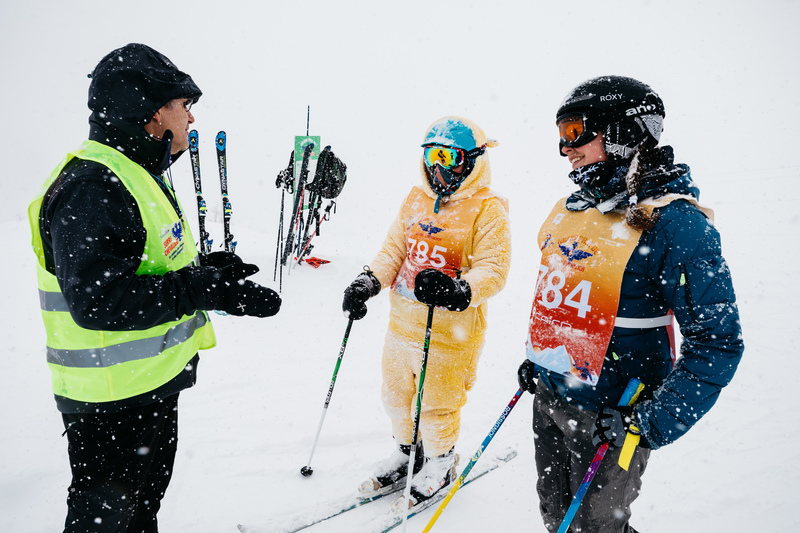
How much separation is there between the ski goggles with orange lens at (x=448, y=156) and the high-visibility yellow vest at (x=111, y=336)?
1471 mm

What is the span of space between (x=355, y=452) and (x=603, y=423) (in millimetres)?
2185

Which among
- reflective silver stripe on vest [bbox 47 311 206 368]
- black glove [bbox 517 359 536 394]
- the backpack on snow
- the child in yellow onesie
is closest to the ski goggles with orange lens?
the child in yellow onesie

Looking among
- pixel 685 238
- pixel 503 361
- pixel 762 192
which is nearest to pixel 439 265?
pixel 685 238

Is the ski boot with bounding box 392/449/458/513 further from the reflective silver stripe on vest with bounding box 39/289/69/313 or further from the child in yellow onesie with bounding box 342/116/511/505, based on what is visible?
the reflective silver stripe on vest with bounding box 39/289/69/313

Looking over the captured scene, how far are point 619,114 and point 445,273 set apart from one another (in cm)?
115

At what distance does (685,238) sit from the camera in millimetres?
1355

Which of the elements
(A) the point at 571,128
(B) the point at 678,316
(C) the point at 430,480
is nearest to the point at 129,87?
(A) the point at 571,128

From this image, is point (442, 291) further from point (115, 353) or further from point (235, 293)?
point (115, 353)

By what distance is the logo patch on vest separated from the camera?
5.35 ft

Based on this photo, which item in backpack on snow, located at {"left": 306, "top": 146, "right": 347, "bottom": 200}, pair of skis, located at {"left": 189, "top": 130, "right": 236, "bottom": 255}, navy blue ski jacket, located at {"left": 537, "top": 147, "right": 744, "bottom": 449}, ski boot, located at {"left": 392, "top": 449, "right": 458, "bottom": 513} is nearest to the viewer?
navy blue ski jacket, located at {"left": 537, "top": 147, "right": 744, "bottom": 449}

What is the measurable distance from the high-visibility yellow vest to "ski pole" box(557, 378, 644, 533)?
5.88 ft

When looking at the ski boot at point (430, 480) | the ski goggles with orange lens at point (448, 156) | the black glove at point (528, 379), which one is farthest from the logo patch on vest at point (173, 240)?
the ski boot at point (430, 480)

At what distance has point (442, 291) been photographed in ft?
6.83

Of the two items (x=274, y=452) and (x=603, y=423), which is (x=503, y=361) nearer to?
(x=274, y=452)
